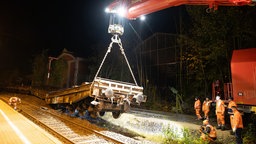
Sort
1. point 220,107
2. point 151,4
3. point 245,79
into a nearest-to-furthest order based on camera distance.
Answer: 1. point 151,4
2. point 220,107
3. point 245,79

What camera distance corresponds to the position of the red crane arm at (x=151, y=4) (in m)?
4.44

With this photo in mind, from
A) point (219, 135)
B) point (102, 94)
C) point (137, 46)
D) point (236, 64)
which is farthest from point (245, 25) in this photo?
point (137, 46)

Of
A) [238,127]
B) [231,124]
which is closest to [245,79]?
[231,124]

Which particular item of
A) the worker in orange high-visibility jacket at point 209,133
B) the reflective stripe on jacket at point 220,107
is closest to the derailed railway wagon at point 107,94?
the worker in orange high-visibility jacket at point 209,133

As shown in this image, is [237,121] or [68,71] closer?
[237,121]

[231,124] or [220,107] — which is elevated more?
[220,107]

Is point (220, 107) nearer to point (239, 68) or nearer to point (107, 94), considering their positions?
point (239, 68)

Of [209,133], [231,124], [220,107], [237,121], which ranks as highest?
[220,107]

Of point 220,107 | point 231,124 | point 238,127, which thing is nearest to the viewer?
point 238,127

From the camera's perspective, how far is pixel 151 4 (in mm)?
5285

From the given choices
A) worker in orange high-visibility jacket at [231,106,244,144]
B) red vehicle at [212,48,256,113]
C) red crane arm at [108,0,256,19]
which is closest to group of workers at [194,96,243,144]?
worker in orange high-visibility jacket at [231,106,244,144]

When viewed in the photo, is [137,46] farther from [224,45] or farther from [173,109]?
[224,45]

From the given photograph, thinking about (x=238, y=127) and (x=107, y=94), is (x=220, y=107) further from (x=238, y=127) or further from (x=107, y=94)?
(x=107, y=94)

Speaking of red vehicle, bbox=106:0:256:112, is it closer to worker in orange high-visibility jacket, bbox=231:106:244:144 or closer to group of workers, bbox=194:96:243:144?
group of workers, bbox=194:96:243:144
